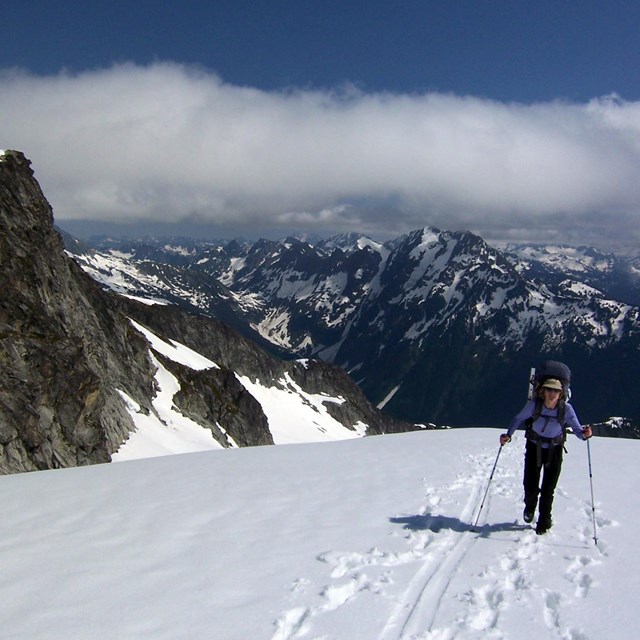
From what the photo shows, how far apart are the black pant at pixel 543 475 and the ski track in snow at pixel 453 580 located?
1.76ft

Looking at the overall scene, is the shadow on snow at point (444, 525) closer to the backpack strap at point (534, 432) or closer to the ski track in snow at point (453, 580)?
the ski track in snow at point (453, 580)

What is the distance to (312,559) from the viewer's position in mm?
8594

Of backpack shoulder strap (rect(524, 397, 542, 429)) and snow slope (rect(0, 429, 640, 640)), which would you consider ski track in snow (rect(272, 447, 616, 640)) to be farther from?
backpack shoulder strap (rect(524, 397, 542, 429))

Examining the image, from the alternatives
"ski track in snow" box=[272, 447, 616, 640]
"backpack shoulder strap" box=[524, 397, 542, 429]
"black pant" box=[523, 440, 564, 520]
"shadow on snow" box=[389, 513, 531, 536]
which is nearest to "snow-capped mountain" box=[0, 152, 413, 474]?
"shadow on snow" box=[389, 513, 531, 536]

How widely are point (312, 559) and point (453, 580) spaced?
7.62 ft

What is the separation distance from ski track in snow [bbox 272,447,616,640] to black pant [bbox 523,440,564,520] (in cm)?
54

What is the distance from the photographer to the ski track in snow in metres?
6.57

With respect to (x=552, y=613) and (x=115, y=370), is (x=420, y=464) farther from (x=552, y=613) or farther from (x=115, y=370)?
(x=115, y=370)

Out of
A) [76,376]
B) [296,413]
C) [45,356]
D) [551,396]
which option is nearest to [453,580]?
[551,396]

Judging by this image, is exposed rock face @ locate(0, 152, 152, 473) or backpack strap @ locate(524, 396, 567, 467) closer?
backpack strap @ locate(524, 396, 567, 467)

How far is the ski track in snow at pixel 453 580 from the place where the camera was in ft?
21.6

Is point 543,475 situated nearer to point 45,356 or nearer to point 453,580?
point 453,580

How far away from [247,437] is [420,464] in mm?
80529

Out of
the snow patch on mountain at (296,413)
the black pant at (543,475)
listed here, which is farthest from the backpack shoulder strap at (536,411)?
the snow patch on mountain at (296,413)
